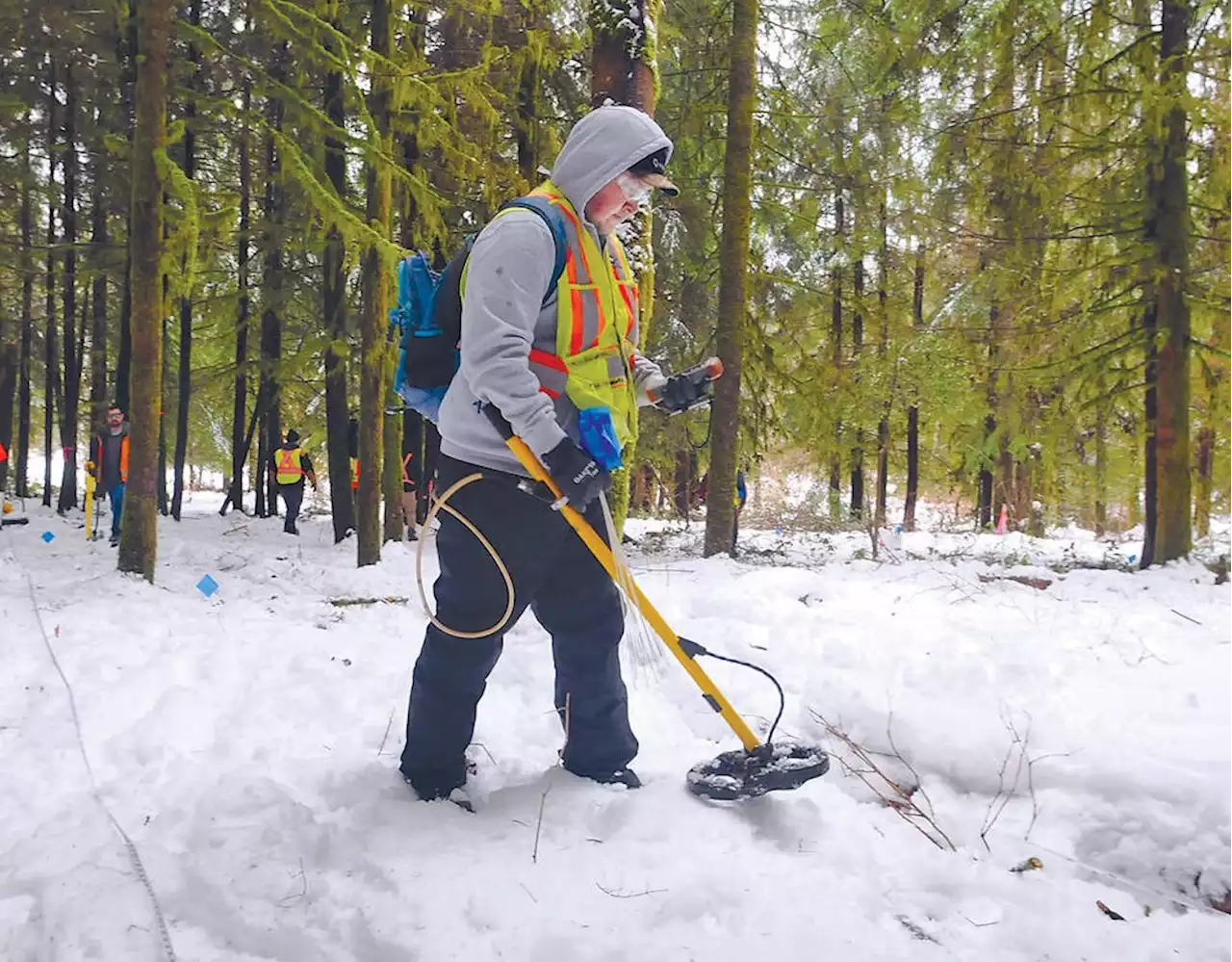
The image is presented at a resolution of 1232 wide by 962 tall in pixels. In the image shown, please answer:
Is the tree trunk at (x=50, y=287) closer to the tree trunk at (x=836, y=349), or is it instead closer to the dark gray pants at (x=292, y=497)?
the dark gray pants at (x=292, y=497)

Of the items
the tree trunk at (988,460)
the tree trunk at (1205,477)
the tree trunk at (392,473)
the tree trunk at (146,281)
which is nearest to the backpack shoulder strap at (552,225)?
the tree trunk at (146,281)

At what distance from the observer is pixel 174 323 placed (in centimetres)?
1872

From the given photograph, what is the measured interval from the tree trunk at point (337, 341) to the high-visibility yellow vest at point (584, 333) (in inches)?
352

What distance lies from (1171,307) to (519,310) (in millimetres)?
8734

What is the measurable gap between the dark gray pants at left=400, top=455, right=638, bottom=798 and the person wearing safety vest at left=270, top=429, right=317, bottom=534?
13172 mm

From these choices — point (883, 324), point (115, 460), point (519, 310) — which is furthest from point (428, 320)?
point (883, 324)

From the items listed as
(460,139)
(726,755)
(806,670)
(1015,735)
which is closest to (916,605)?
(806,670)

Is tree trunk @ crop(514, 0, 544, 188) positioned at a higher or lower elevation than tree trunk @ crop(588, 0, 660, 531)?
higher

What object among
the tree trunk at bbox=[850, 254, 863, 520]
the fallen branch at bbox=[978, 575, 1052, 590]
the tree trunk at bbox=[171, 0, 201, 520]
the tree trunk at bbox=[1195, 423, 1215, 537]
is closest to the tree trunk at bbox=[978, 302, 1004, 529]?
the tree trunk at bbox=[850, 254, 863, 520]

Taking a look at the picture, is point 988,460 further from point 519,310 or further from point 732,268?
point 519,310

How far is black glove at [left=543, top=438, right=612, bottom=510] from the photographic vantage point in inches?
108

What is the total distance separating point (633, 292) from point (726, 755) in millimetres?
1718

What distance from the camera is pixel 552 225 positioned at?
A: 2877mm

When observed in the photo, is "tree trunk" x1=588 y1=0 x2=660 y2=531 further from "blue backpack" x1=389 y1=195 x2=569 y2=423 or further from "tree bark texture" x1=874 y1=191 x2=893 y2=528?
"tree bark texture" x1=874 y1=191 x2=893 y2=528
